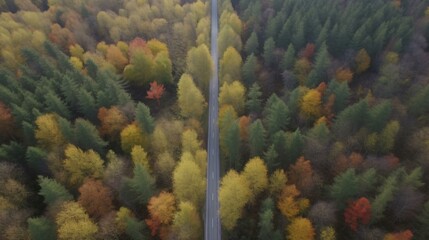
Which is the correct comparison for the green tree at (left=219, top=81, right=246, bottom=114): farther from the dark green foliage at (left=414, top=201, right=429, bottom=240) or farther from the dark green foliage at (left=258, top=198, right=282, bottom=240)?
the dark green foliage at (left=414, top=201, right=429, bottom=240)

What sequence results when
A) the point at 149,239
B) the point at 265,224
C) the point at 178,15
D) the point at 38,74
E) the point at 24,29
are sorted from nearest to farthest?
1. the point at 265,224
2. the point at 149,239
3. the point at 38,74
4. the point at 24,29
5. the point at 178,15

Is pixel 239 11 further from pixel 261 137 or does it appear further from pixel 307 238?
pixel 307 238

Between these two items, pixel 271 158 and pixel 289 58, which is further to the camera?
pixel 289 58

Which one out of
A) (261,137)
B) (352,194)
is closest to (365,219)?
(352,194)

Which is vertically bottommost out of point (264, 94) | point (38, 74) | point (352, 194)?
point (352, 194)

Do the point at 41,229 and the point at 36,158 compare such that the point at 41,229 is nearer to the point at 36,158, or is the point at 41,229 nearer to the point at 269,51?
the point at 36,158

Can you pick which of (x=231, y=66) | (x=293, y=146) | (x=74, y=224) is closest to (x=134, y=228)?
(x=74, y=224)

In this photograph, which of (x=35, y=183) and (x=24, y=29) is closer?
(x=35, y=183)
